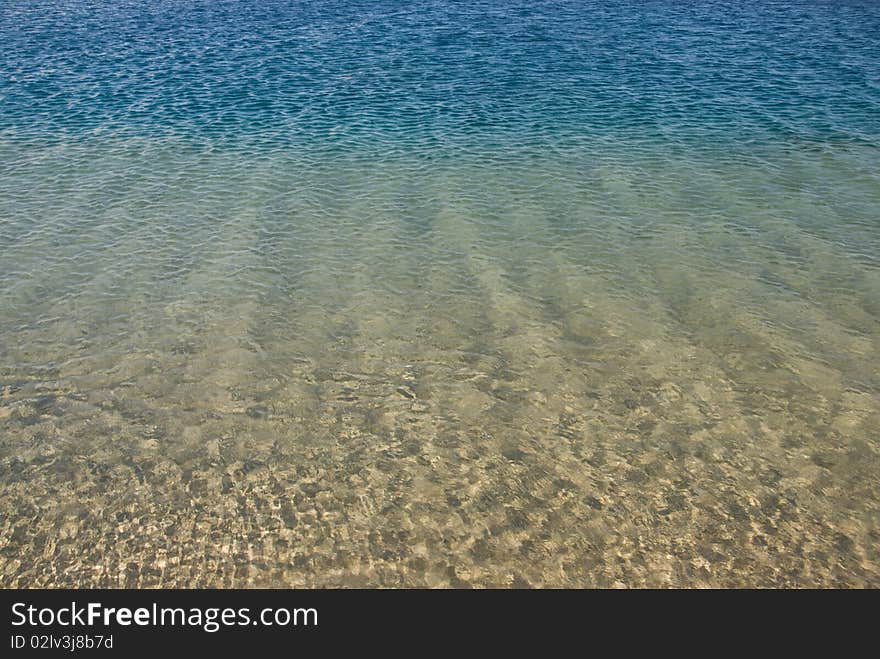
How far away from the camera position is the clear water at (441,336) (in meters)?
8.48

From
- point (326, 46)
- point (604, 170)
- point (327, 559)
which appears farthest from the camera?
point (326, 46)

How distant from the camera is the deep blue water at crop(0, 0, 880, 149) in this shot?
74.2 ft

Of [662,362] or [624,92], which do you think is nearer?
[662,362]

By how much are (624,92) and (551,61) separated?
5608 millimetres

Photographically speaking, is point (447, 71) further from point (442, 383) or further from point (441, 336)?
point (442, 383)

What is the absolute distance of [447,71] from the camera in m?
28.7

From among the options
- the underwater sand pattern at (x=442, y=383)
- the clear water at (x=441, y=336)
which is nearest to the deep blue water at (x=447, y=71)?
the clear water at (x=441, y=336)

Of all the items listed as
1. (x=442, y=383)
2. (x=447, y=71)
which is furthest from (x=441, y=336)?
(x=447, y=71)

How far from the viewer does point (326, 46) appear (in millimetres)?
32656

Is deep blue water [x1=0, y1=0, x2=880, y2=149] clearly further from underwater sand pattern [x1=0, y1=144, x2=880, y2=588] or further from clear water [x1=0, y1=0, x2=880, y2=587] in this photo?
underwater sand pattern [x1=0, y1=144, x2=880, y2=588]

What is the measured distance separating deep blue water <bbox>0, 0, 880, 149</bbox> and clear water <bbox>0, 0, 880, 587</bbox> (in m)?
0.28

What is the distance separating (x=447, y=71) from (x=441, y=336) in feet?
64.6

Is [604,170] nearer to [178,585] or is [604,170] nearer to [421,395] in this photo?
[421,395]
